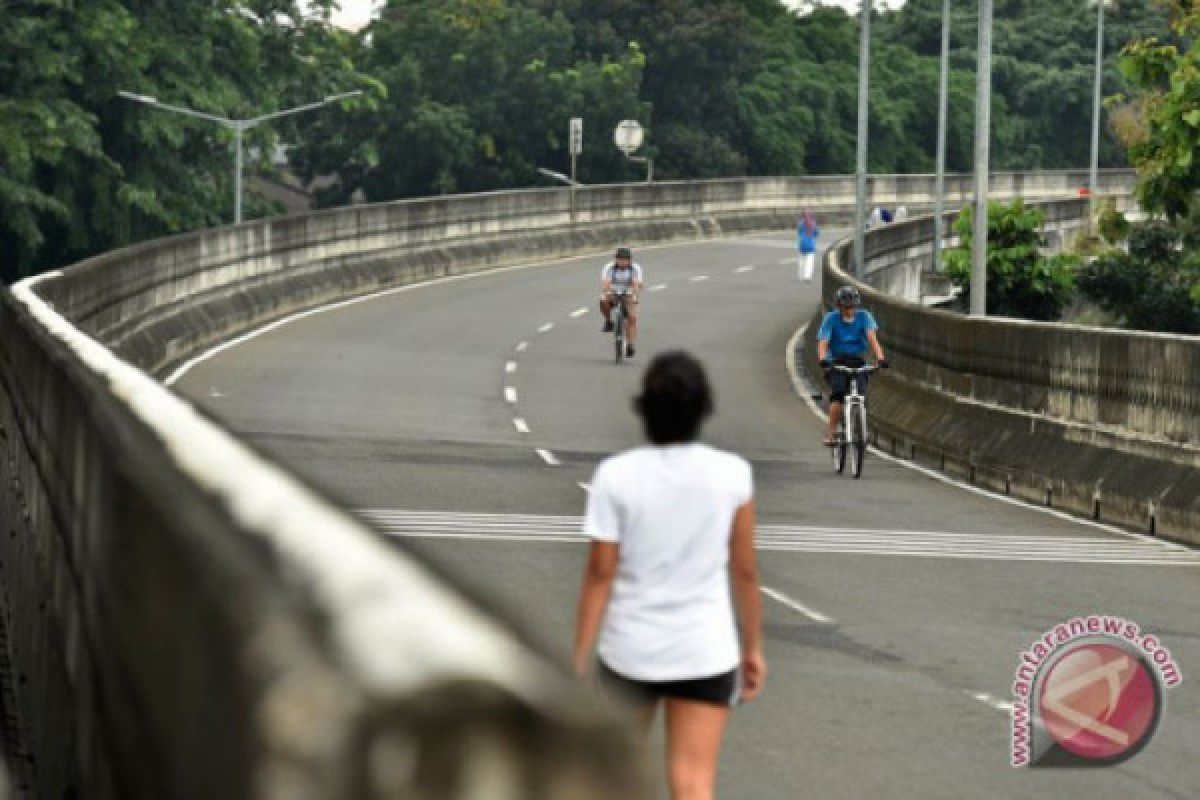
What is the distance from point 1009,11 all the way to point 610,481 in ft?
494

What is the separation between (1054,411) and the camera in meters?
24.2

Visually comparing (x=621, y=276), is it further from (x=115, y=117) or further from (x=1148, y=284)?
(x=115, y=117)

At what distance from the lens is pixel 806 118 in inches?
4624

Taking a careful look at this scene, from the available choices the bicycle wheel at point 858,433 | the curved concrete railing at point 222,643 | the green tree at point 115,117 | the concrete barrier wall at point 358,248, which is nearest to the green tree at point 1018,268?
the concrete barrier wall at point 358,248

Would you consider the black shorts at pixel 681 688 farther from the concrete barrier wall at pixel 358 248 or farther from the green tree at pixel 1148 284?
the green tree at pixel 1148 284

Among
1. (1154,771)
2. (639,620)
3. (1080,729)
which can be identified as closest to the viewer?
(639,620)

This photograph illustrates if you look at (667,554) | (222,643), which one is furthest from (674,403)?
(222,643)

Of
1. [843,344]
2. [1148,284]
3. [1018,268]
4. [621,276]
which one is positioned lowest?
[1148,284]

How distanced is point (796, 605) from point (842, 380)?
32.8ft

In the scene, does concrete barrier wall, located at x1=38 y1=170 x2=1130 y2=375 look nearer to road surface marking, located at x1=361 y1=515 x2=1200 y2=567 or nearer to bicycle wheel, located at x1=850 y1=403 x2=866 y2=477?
bicycle wheel, located at x1=850 y1=403 x2=866 y2=477

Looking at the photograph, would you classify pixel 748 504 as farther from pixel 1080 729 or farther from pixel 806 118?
pixel 806 118

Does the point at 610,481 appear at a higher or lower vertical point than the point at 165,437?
lower

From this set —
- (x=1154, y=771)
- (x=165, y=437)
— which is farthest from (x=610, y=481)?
(x=1154, y=771)

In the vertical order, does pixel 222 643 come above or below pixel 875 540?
above
